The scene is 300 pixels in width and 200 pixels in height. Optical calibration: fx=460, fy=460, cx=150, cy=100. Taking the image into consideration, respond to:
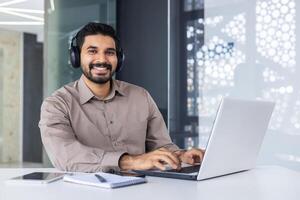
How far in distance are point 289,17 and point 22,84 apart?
3494 millimetres

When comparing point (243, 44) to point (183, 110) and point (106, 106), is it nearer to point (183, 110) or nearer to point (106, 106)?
point (183, 110)

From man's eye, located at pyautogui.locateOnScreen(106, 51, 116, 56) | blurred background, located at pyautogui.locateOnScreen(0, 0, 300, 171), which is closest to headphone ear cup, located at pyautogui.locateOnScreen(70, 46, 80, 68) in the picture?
man's eye, located at pyautogui.locateOnScreen(106, 51, 116, 56)

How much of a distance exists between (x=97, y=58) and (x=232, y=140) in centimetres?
85

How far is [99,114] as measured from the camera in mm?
1928

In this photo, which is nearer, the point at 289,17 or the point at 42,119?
the point at 42,119

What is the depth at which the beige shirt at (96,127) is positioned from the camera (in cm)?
160

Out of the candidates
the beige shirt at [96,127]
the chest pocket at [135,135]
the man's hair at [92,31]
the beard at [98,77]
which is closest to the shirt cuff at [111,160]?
the beige shirt at [96,127]

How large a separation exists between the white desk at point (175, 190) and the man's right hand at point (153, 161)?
0.07 metres

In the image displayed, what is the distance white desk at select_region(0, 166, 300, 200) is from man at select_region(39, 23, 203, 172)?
29 centimetres

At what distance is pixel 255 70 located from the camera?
12.5 feet

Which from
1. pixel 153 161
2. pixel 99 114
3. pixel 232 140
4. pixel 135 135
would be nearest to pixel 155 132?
pixel 135 135

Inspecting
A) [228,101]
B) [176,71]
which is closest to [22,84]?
[176,71]

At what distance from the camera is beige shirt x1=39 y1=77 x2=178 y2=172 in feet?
5.24

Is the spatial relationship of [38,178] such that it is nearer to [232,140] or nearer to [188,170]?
[188,170]
